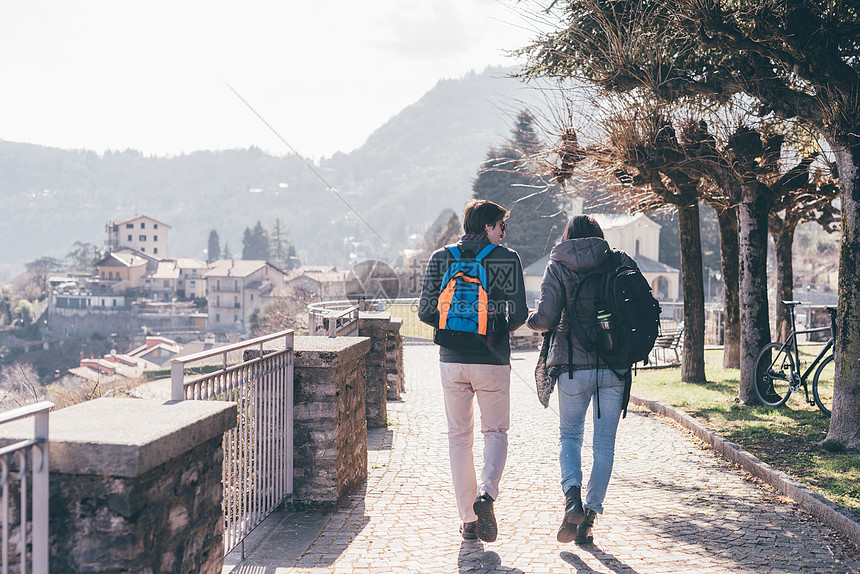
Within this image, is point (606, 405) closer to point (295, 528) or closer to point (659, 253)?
point (295, 528)

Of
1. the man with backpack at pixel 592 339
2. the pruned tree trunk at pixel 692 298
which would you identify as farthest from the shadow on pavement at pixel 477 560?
the pruned tree trunk at pixel 692 298

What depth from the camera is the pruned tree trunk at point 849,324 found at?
21.6ft

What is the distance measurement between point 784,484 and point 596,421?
2352 millimetres

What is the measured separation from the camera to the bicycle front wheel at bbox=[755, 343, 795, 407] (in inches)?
356

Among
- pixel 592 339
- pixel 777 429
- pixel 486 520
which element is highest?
pixel 592 339

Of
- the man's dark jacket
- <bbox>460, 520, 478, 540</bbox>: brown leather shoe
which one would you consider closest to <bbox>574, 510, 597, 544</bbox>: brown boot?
<bbox>460, 520, 478, 540</bbox>: brown leather shoe

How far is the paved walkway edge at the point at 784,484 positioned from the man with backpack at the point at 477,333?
2403 mm

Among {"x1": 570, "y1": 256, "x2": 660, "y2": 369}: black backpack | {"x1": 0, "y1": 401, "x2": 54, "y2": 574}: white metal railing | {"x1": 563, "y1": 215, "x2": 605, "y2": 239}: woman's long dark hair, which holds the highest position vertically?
{"x1": 563, "y1": 215, "x2": 605, "y2": 239}: woman's long dark hair

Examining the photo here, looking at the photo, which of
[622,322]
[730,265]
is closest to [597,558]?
[622,322]

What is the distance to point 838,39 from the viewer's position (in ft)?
23.8

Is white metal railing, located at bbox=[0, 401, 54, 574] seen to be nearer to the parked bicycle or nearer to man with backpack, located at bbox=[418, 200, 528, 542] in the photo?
man with backpack, located at bbox=[418, 200, 528, 542]

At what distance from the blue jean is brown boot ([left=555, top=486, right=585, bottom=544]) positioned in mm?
90

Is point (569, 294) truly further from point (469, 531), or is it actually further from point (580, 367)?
point (469, 531)

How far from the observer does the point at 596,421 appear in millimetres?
4512
